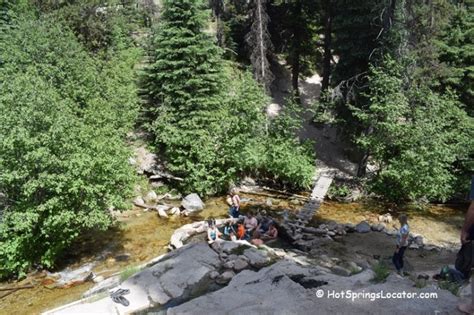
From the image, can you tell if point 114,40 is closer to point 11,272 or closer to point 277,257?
point 11,272

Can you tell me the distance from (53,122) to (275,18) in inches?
768

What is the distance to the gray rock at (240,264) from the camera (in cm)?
973

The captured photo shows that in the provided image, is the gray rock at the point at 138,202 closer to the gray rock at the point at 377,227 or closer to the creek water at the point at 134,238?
the creek water at the point at 134,238

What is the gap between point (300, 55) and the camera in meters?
27.6

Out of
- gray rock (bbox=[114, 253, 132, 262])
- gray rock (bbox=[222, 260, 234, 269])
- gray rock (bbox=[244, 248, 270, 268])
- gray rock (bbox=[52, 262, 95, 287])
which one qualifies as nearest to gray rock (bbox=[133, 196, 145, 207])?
gray rock (bbox=[114, 253, 132, 262])

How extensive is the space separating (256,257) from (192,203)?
7.03 metres

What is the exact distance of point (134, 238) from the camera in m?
14.3

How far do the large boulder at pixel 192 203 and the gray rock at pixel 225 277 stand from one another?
7499 mm

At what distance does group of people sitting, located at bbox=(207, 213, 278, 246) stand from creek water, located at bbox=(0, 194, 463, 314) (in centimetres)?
219

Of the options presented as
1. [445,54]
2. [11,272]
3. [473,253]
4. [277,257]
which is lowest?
[11,272]

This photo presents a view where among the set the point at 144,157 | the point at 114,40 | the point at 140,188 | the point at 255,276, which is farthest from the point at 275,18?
the point at 255,276

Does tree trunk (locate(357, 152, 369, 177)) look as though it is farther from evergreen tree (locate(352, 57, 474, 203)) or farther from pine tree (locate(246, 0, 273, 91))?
pine tree (locate(246, 0, 273, 91))

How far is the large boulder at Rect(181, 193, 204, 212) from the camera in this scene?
663 inches

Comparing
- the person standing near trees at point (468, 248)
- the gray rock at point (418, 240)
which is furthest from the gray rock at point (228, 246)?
the gray rock at point (418, 240)
